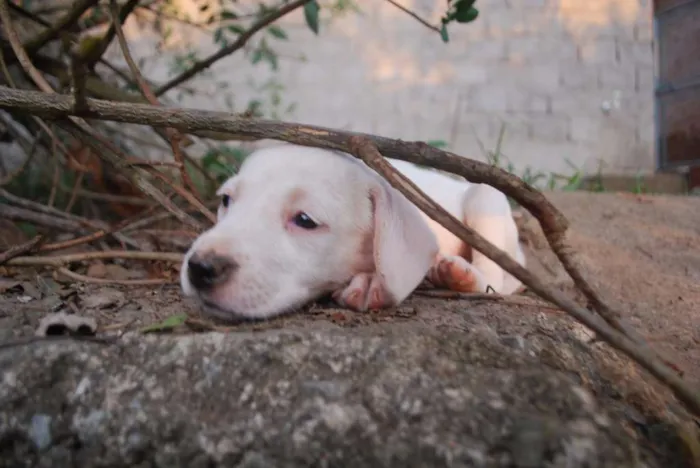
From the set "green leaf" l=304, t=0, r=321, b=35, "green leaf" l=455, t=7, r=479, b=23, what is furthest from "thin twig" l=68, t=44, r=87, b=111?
"green leaf" l=304, t=0, r=321, b=35

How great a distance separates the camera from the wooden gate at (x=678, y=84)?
5.52m

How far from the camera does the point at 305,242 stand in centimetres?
167

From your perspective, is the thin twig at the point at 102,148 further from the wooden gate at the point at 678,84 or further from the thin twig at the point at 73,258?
the wooden gate at the point at 678,84

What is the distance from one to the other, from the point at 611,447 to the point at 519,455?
138 millimetres

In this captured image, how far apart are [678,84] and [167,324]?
6.01 meters

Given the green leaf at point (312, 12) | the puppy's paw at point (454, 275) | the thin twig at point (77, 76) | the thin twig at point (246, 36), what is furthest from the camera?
the green leaf at point (312, 12)

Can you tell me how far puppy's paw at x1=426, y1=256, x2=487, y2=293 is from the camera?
195 centimetres

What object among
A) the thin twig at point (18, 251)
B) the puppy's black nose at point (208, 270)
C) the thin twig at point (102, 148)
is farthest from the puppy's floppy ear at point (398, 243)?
the thin twig at point (18, 251)

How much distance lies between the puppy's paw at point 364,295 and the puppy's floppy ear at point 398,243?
14mm

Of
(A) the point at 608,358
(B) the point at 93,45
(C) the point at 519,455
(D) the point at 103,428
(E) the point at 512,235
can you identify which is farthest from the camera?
(E) the point at 512,235

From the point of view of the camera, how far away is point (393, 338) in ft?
3.99

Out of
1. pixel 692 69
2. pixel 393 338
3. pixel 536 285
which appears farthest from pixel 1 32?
pixel 692 69

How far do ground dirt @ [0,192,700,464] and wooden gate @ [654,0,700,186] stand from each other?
3443 millimetres

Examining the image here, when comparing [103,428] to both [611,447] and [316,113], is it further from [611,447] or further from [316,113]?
[316,113]
